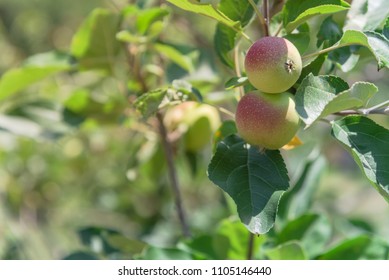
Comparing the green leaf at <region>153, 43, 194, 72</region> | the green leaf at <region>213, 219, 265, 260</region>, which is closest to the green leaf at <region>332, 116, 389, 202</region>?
the green leaf at <region>213, 219, 265, 260</region>

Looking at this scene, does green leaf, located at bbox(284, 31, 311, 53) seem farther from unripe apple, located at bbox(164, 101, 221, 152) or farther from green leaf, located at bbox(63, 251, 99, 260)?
green leaf, located at bbox(63, 251, 99, 260)

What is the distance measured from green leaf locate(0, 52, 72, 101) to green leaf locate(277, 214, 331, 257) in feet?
1.77

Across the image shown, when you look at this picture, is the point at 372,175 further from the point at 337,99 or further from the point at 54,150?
the point at 54,150

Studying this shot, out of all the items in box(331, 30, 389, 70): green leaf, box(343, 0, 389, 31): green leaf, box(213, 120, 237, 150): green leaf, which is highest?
box(331, 30, 389, 70): green leaf

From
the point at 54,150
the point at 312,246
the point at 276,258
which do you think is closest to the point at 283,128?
the point at 276,258

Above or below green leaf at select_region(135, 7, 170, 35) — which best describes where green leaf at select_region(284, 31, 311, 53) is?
above

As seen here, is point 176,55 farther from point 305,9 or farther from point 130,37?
point 305,9

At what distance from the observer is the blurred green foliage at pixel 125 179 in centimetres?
109

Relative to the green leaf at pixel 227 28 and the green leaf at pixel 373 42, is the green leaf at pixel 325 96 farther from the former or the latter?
the green leaf at pixel 227 28

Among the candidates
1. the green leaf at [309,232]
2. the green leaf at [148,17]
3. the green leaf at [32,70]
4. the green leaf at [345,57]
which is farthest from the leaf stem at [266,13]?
the green leaf at [32,70]

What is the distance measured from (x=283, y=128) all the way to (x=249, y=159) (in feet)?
0.23

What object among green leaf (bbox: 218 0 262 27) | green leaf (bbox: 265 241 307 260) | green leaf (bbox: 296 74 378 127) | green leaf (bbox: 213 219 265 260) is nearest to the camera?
green leaf (bbox: 296 74 378 127)

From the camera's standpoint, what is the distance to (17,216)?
194cm

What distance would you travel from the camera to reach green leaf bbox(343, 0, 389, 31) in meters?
0.90
